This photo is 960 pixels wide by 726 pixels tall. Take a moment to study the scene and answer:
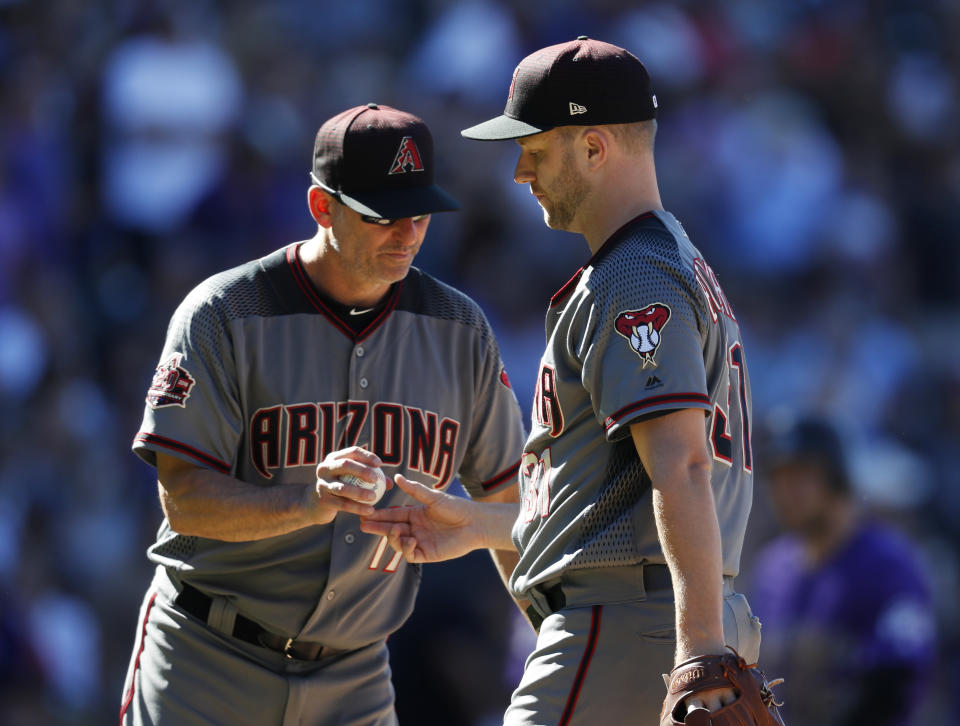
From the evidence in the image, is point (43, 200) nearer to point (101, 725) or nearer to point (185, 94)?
point (185, 94)

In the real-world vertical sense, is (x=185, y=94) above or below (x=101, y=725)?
above

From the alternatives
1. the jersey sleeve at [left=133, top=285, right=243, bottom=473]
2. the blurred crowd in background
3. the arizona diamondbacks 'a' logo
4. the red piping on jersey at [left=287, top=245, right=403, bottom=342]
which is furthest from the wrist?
the blurred crowd in background

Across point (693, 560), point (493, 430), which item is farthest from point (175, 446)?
point (693, 560)

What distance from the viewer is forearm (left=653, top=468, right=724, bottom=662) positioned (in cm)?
260

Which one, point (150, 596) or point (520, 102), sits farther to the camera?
point (150, 596)

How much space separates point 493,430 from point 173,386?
0.92m

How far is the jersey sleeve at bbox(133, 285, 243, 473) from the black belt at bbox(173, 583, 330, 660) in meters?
0.36

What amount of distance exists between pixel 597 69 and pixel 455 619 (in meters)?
4.38

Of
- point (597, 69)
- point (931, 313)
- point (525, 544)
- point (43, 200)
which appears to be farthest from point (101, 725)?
point (931, 313)

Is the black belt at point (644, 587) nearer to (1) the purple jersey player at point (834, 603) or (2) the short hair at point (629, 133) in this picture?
(2) the short hair at point (629, 133)

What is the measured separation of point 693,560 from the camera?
2602mm

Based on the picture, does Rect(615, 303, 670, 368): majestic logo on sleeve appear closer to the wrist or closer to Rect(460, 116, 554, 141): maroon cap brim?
Rect(460, 116, 554, 141): maroon cap brim

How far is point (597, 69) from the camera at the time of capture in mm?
3006

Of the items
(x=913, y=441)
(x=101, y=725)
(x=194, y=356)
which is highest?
(x=194, y=356)
